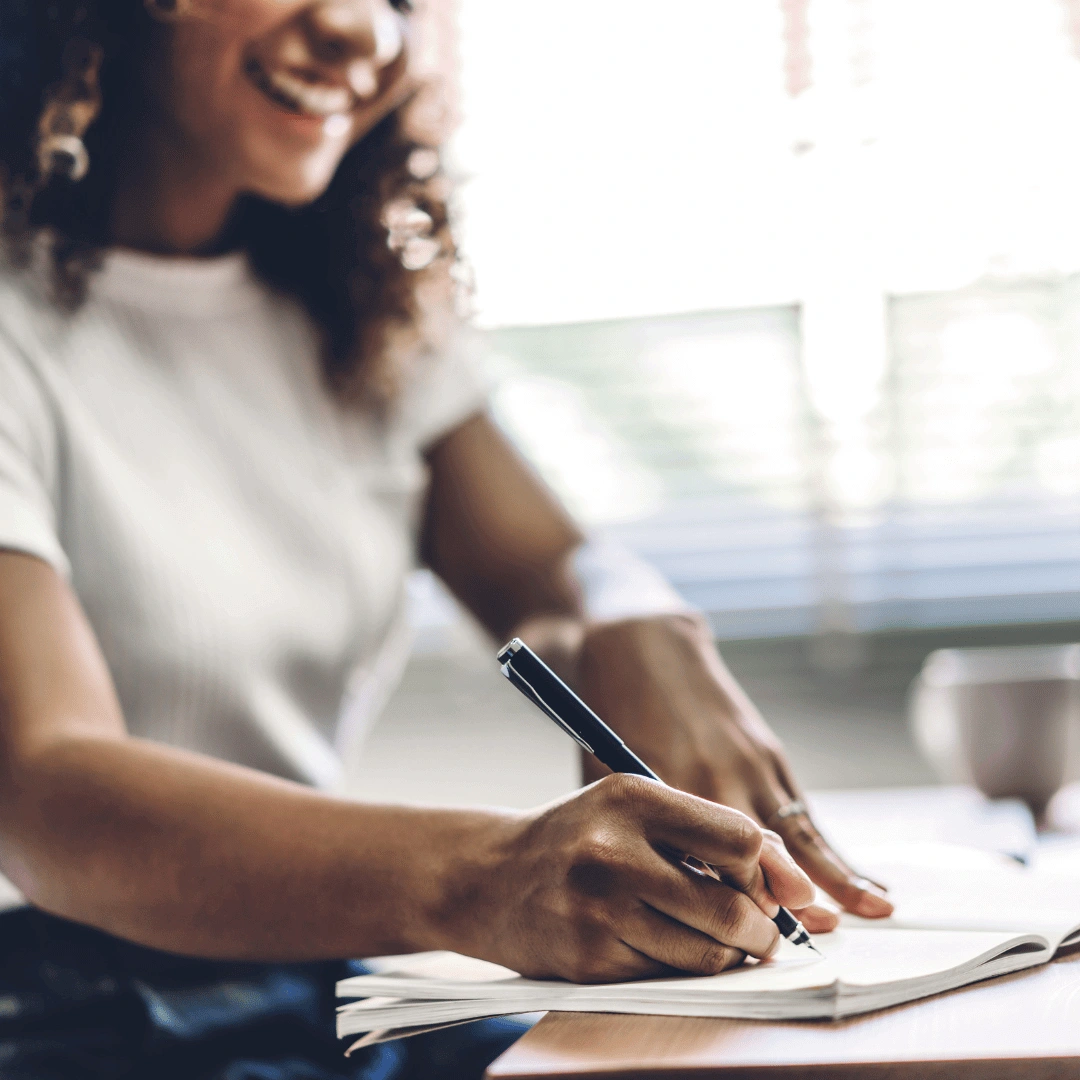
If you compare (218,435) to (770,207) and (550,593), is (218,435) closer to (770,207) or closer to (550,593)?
(550,593)

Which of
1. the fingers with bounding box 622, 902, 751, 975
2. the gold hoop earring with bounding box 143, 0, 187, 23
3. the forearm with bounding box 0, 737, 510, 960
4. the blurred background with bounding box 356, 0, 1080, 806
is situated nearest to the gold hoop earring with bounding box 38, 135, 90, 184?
the gold hoop earring with bounding box 143, 0, 187, 23

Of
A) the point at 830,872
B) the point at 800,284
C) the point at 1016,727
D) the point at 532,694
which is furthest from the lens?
the point at 800,284

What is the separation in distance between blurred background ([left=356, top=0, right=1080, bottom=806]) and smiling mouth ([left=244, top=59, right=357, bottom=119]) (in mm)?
944

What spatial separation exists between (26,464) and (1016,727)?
82cm

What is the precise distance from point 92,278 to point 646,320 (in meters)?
1.16

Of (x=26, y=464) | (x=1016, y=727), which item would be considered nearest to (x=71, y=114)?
(x=26, y=464)

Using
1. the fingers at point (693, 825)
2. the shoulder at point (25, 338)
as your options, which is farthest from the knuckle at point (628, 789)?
the shoulder at point (25, 338)

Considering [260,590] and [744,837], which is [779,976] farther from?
[260,590]

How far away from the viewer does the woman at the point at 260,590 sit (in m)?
0.52

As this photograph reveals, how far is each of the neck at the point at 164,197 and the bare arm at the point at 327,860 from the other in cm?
39

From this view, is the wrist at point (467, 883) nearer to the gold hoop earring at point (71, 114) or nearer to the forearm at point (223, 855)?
the forearm at point (223, 855)

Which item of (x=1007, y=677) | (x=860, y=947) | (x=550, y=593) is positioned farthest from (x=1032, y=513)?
(x=860, y=947)

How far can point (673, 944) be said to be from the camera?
48 centimetres

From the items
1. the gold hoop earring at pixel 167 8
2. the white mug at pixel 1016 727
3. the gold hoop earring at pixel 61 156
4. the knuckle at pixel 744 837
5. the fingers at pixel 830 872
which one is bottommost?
the white mug at pixel 1016 727
